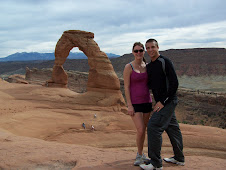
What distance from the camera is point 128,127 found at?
859cm

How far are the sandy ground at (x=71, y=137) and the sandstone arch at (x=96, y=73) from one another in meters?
0.78

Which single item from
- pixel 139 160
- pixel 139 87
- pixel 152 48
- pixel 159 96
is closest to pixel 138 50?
pixel 152 48

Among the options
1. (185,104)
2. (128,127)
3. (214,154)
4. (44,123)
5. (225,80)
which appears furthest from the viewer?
(225,80)

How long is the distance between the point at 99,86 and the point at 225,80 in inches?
1320

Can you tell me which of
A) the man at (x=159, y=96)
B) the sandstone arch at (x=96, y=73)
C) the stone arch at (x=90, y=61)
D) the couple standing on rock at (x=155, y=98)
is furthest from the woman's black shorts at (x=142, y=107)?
the stone arch at (x=90, y=61)

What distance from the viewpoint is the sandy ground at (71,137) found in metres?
3.55

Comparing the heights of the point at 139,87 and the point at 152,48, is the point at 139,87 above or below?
below

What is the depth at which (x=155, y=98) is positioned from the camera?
340 centimetres

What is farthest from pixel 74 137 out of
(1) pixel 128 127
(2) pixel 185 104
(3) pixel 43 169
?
(2) pixel 185 104

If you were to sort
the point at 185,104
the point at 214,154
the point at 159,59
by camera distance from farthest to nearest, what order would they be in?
1. the point at 185,104
2. the point at 214,154
3. the point at 159,59

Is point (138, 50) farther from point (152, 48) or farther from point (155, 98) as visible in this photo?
point (155, 98)

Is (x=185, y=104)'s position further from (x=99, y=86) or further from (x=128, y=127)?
(x=128, y=127)

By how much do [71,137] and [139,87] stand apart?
449 centimetres

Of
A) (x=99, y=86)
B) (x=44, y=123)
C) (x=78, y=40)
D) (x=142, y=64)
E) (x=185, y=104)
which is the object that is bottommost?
(x=185, y=104)
